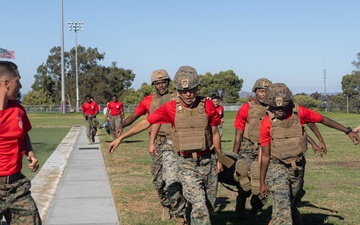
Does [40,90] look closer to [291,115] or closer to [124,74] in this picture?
[124,74]

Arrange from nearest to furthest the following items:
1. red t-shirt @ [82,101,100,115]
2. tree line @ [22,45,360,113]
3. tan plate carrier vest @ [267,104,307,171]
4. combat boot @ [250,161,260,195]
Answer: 1. tan plate carrier vest @ [267,104,307,171]
2. combat boot @ [250,161,260,195]
3. red t-shirt @ [82,101,100,115]
4. tree line @ [22,45,360,113]

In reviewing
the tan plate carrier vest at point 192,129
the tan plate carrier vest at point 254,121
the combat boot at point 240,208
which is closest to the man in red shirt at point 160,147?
the combat boot at point 240,208

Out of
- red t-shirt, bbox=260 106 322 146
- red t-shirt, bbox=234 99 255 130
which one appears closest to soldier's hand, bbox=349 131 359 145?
red t-shirt, bbox=260 106 322 146

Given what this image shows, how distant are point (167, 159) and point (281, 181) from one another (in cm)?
157

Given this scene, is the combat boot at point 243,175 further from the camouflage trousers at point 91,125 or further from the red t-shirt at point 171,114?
the camouflage trousers at point 91,125

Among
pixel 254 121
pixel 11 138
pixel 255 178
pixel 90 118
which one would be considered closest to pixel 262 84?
pixel 254 121

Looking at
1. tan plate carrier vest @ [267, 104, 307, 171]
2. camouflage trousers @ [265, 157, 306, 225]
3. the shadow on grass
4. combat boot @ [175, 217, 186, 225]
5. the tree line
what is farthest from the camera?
the tree line

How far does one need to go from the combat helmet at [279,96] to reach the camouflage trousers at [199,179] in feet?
3.01

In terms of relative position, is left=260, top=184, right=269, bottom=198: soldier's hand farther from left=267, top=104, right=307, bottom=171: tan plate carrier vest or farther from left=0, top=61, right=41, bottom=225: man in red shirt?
left=0, top=61, right=41, bottom=225: man in red shirt

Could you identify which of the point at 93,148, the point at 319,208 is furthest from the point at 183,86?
the point at 93,148

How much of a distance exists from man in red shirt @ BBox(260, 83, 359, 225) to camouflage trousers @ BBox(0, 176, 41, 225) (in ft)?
8.44

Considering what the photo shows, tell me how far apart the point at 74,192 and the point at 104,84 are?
8429 centimetres

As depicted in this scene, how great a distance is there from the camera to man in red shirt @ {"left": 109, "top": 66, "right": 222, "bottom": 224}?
6742 millimetres

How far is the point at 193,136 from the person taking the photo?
675 cm
